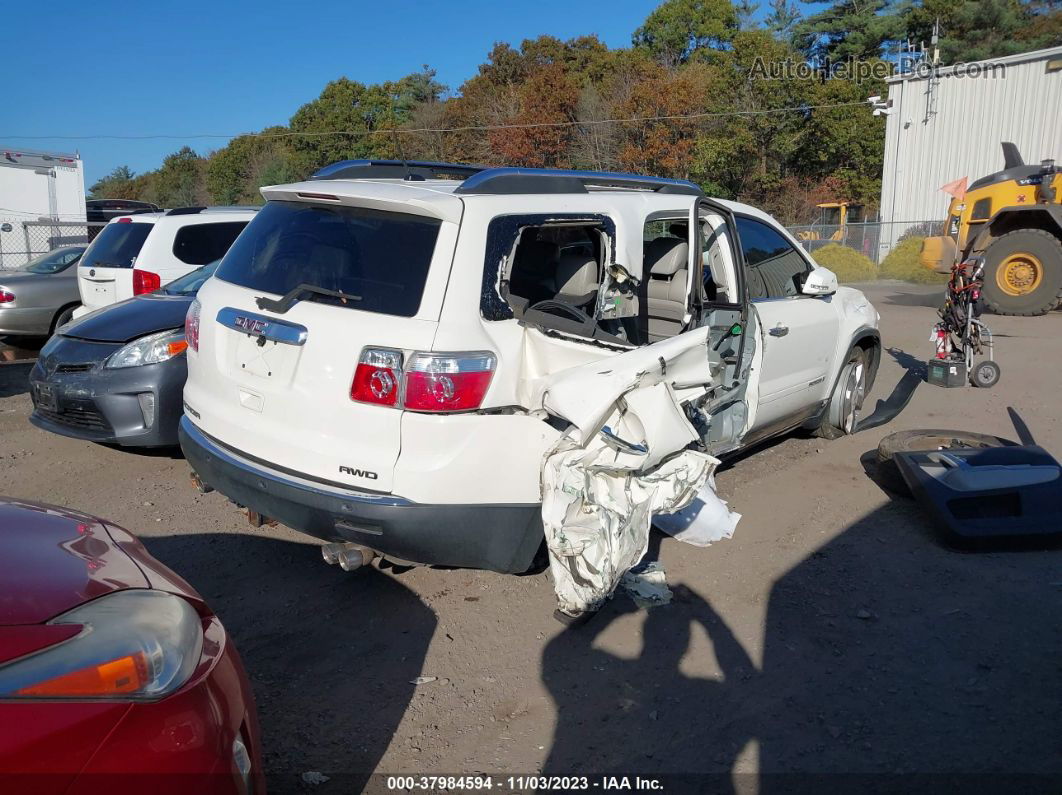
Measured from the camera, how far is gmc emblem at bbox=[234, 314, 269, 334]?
3824mm

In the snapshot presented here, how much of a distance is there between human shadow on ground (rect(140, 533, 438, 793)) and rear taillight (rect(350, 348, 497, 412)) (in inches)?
44.0

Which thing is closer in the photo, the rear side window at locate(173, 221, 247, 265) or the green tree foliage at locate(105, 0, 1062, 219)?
the rear side window at locate(173, 221, 247, 265)

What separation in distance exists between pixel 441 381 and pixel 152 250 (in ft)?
22.2

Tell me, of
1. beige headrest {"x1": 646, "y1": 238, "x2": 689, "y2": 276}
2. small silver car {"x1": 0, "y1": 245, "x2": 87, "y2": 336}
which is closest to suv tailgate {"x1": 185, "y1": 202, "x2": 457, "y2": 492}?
beige headrest {"x1": 646, "y1": 238, "x2": 689, "y2": 276}

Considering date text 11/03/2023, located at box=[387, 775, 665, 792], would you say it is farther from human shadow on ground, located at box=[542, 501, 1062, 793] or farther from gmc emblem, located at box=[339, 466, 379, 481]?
gmc emblem, located at box=[339, 466, 379, 481]

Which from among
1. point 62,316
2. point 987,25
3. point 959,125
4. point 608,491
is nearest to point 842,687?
point 608,491

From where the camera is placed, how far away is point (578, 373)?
3555 millimetres

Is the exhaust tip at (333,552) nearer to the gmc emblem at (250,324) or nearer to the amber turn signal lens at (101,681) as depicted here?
the gmc emblem at (250,324)

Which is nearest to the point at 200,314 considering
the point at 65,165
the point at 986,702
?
the point at 986,702

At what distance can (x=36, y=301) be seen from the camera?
11000mm

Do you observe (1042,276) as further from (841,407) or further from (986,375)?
(841,407)

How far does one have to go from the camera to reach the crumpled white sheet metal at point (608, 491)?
3561mm

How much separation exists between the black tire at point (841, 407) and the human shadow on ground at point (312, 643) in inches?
155

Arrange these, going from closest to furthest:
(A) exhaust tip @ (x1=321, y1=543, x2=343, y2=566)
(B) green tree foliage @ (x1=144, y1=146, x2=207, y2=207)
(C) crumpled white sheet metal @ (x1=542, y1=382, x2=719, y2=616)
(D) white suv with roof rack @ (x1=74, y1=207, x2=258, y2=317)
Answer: (C) crumpled white sheet metal @ (x1=542, y1=382, x2=719, y2=616) → (A) exhaust tip @ (x1=321, y1=543, x2=343, y2=566) → (D) white suv with roof rack @ (x1=74, y1=207, x2=258, y2=317) → (B) green tree foliage @ (x1=144, y1=146, x2=207, y2=207)
